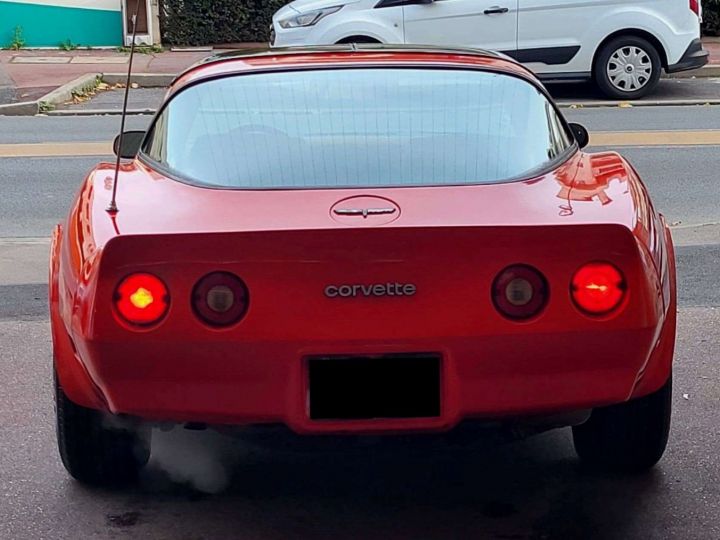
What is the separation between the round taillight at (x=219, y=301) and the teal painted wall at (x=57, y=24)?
62.2ft

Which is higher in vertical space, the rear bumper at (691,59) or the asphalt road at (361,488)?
the rear bumper at (691,59)

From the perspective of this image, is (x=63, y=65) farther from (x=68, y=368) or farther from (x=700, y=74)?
(x=68, y=368)

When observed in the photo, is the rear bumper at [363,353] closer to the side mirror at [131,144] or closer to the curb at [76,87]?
the side mirror at [131,144]

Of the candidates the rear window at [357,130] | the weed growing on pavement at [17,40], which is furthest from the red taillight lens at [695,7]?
the rear window at [357,130]

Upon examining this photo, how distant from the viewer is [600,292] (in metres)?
3.43

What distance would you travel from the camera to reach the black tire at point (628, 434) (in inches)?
162

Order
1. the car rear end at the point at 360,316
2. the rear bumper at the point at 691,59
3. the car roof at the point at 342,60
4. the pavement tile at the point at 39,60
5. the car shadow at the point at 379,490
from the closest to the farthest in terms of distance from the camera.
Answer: the car rear end at the point at 360,316
the car shadow at the point at 379,490
the car roof at the point at 342,60
the rear bumper at the point at 691,59
the pavement tile at the point at 39,60

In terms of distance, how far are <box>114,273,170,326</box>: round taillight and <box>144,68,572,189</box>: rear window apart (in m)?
0.60

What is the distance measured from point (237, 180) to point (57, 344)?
74 cm

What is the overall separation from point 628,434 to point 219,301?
1.56 metres

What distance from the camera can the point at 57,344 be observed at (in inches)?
152

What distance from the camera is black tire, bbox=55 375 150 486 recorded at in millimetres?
4043

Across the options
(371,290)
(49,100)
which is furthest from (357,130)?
(49,100)

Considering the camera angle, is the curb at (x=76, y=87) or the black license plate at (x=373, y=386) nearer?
the black license plate at (x=373, y=386)
